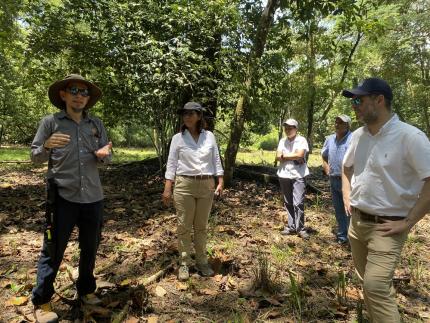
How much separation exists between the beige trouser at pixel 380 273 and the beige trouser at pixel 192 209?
212 cm

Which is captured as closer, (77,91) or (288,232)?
(77,91)

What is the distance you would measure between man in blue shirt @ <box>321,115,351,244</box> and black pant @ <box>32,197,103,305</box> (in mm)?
4052

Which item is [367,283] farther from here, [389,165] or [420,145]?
[420,145]

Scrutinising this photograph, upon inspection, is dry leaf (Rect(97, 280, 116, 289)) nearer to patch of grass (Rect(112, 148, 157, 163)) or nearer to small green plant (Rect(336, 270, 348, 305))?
small green plant (Rect(336, 270, 348, 305))

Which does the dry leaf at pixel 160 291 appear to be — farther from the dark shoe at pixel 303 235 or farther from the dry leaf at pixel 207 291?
the dark shoe at pixel 303 235

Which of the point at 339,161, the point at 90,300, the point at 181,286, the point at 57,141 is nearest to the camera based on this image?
the point at 57,141

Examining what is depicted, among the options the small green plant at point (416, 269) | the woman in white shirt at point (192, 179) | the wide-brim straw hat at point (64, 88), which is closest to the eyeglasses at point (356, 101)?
the woman in white shirt at point (192, 179)

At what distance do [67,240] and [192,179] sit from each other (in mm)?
1652

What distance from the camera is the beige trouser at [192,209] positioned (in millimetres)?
4785

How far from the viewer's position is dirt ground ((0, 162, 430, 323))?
4004 millimetres

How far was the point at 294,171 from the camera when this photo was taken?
22.0 feet

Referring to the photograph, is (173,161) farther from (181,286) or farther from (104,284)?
(104,284)

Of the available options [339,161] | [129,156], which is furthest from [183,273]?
[129,156]

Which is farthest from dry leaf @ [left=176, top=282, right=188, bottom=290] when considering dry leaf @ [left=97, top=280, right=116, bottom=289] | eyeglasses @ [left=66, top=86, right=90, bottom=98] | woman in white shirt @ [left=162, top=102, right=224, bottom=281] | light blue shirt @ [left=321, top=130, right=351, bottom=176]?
light blue shirt @ [left=321, top=130, right=351, bottom=176]
